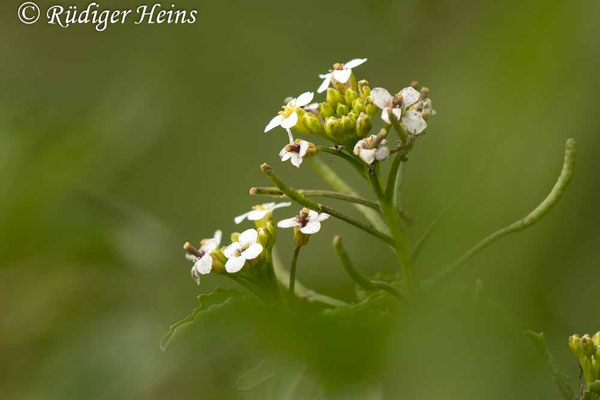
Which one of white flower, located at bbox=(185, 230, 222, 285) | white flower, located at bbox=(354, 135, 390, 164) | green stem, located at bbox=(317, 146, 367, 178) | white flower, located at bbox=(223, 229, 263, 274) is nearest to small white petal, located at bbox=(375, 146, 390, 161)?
A: white flower, located at bbox=(354, 135, 390, 164)

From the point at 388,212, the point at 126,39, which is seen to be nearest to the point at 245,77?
the point at 126,39

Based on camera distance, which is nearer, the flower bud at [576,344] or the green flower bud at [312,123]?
the flower bud at [576,344]

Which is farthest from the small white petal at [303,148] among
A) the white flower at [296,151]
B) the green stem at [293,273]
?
the green stem at [293,273]

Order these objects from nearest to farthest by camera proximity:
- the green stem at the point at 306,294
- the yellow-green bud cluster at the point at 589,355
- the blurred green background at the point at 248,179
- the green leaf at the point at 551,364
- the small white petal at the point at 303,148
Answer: the blurred green background at the point at 248,179
the green leaf at the point at 551,364
the yellow-green bud cluster at the point at 589,355
the small white petal at the point at 303,148
the green stem at the point at 306,294

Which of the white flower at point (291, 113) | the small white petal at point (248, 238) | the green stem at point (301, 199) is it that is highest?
the white flower at point (291, 113)

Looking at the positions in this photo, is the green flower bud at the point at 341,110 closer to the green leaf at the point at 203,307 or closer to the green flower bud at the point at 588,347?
the green leaf at the point at 203,307

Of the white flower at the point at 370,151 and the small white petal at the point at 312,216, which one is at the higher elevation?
the white flower at the point at 370,151

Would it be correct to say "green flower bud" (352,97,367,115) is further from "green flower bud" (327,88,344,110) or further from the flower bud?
the flower bud
